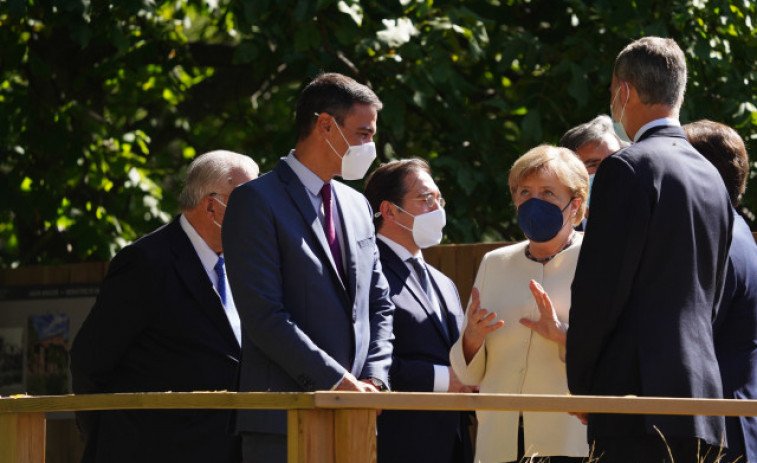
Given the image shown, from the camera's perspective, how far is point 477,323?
4.76 m

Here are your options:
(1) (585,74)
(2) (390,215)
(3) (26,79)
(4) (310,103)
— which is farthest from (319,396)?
(3) (26,79)

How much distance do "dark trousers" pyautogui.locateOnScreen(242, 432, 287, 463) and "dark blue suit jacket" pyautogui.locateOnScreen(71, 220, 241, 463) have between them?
836 millimetres

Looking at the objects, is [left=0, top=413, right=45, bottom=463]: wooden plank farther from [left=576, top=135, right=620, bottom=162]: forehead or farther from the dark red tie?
[left=576, top=135, right=620, bottom=162]: forehead

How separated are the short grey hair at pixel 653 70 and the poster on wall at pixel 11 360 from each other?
658 cm

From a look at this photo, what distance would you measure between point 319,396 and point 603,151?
9.77ft

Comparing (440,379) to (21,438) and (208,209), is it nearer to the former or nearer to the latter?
(208,209)

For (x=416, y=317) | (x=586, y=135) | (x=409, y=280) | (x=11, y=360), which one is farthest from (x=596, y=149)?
(x=11, y=360)

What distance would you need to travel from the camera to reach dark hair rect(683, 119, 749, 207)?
4555mm

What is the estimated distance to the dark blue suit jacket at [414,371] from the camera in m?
5.20

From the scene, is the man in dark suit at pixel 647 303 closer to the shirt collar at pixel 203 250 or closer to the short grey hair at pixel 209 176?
the shirt collar at pixel 203 250

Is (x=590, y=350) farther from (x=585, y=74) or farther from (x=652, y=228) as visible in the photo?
(x=585, y=74)

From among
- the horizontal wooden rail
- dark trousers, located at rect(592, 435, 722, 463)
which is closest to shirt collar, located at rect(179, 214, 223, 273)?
the horizontal wooden rail

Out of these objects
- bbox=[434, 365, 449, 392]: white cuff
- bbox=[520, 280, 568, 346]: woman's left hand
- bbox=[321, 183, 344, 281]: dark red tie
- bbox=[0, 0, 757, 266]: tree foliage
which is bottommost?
bbox=[434, 365, 449, 392]: white cuff

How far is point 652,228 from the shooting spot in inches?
150
